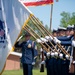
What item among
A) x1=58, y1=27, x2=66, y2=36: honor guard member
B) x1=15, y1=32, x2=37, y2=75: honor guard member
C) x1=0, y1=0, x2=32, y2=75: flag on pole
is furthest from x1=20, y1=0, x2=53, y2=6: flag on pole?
x1=0, y1=0, x2=32, y2=75: flag on pole

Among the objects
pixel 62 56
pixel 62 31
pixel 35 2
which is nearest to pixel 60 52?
pixel 62 56

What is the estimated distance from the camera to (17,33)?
7430 mm

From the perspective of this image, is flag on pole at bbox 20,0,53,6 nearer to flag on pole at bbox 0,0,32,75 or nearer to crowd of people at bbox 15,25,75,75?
crowd of people at bbox 15,25,75,75

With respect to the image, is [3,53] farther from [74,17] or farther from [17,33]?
[74,17]

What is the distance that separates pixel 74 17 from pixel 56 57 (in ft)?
148

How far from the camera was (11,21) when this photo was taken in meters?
7.44

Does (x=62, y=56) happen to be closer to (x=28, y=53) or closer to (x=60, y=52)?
(x=60, y=52)

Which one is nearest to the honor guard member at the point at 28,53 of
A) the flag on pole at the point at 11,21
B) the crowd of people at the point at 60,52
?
the crowd of people at the point at 60,52

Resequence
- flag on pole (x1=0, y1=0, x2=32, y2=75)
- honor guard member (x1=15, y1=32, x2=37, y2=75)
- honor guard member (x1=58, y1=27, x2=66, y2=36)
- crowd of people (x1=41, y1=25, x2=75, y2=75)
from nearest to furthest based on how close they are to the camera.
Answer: flag on pole (x1=0, y1=0, x2=32, y2=75) < crowd of people (x1=41, y1=25, x2=75, y2=75) < honor guard member (x1=58, y1=27, x2=66, y2=36) < honor guard member (x1=15, y1=32, x2=37, y2=75)

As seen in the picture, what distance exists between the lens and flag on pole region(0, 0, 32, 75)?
7.33 meters

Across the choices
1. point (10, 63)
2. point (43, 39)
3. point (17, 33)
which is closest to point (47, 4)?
point (43, 39)

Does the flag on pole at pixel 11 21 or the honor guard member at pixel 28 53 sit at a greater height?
the flag on pole at pixel 11 21

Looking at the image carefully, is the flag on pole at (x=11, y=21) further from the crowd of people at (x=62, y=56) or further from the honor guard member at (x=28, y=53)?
the honor guard member at (x=28, y=53)

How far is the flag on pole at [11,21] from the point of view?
7.33 meters
